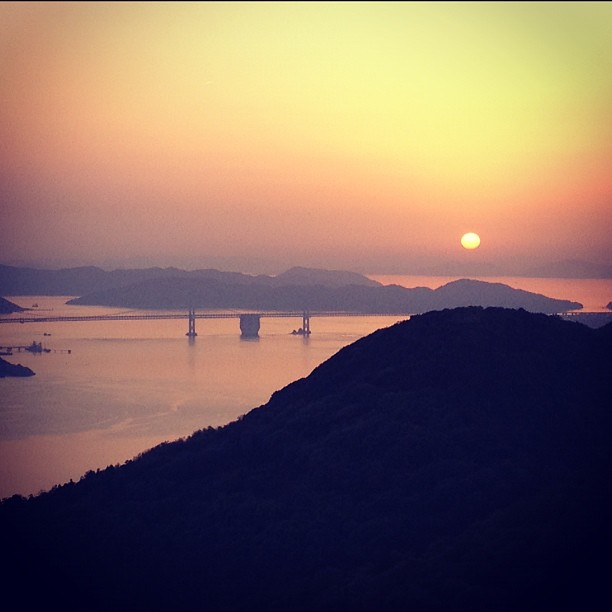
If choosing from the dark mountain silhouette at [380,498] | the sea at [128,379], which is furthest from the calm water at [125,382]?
the dark mountain silhouette at [380,498]

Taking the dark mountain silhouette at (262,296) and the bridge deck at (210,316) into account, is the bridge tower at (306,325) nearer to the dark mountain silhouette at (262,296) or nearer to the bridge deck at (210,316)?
the bridge deck at (210,316)

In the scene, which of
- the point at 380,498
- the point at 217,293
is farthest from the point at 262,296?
the point at 380,498

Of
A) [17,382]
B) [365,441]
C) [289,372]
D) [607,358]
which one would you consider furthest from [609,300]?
[365,441]

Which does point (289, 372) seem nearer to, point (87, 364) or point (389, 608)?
point (87, 364)

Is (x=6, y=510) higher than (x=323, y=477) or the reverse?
the reverse

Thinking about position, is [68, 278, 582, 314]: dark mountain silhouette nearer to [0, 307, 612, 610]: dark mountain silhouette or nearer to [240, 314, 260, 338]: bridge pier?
[240, 314, 260, 338]: bridge pier

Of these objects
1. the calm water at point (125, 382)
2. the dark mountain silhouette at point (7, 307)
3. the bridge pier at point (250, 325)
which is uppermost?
the dark mountain silhouette at point (7, 307)
